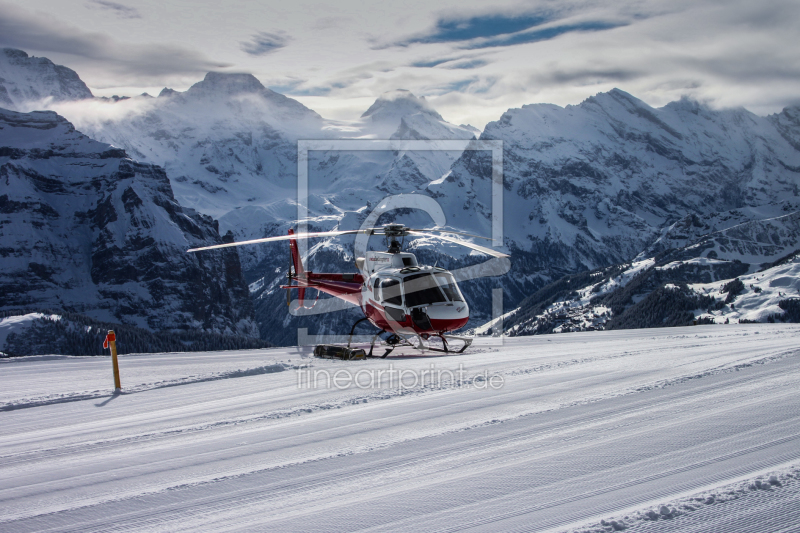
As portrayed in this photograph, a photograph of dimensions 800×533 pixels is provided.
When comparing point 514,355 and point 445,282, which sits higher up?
point 445,282

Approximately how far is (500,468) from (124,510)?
13.5 feet

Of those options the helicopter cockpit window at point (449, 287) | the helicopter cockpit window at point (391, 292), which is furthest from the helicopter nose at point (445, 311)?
the helicopter cockpit window at point (391, 292)

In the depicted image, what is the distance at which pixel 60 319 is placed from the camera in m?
140

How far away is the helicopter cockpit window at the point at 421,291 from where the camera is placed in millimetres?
15969

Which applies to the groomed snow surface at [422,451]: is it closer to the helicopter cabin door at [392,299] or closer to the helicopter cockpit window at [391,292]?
the helicopter cabin door at [392,299]

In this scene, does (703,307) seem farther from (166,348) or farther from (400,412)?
(400,412)

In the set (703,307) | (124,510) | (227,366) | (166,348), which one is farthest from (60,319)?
(703,307)

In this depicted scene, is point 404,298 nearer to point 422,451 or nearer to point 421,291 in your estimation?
point 421,291

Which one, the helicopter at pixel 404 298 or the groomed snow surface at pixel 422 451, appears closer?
the groomed snow surface at pixel 422 451

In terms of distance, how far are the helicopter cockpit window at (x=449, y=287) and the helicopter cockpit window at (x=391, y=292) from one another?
47.6 inches

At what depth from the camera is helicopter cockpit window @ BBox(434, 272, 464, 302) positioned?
1628 cm

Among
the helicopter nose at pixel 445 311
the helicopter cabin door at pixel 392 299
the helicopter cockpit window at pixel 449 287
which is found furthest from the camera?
the helicopter cockpit window at pixel 449 287

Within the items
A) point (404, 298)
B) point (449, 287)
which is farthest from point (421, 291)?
point (449, 287)

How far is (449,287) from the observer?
53.8 ft
